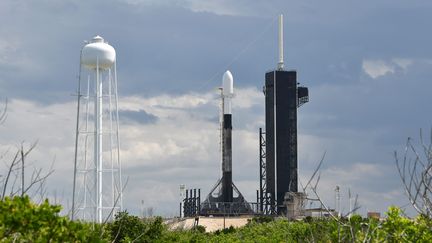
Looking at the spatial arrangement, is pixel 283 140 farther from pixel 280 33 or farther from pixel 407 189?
pixel 407 189

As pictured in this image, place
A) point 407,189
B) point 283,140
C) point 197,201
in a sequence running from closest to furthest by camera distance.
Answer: point 407,189 → point 283,140 → point 197,201

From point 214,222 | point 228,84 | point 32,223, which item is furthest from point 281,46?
point 32,223

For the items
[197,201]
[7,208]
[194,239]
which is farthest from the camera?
[197,201]

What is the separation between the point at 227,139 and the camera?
10844 centimetres

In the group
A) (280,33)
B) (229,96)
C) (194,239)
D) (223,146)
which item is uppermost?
(280,33)

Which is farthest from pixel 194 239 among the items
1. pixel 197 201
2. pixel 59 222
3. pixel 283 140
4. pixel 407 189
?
pixel 197 201

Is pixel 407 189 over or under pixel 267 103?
under

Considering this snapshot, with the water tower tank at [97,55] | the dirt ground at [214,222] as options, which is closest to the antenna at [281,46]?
the dirt ground at [214,222]

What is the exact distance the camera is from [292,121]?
10644 centimetres

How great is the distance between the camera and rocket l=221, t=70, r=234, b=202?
10850cm

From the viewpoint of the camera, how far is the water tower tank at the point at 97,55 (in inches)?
2504

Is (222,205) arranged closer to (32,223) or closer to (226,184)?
(226,184)

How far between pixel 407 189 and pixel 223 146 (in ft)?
291

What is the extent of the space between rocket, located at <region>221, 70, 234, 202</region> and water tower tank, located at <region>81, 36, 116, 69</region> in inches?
1789
